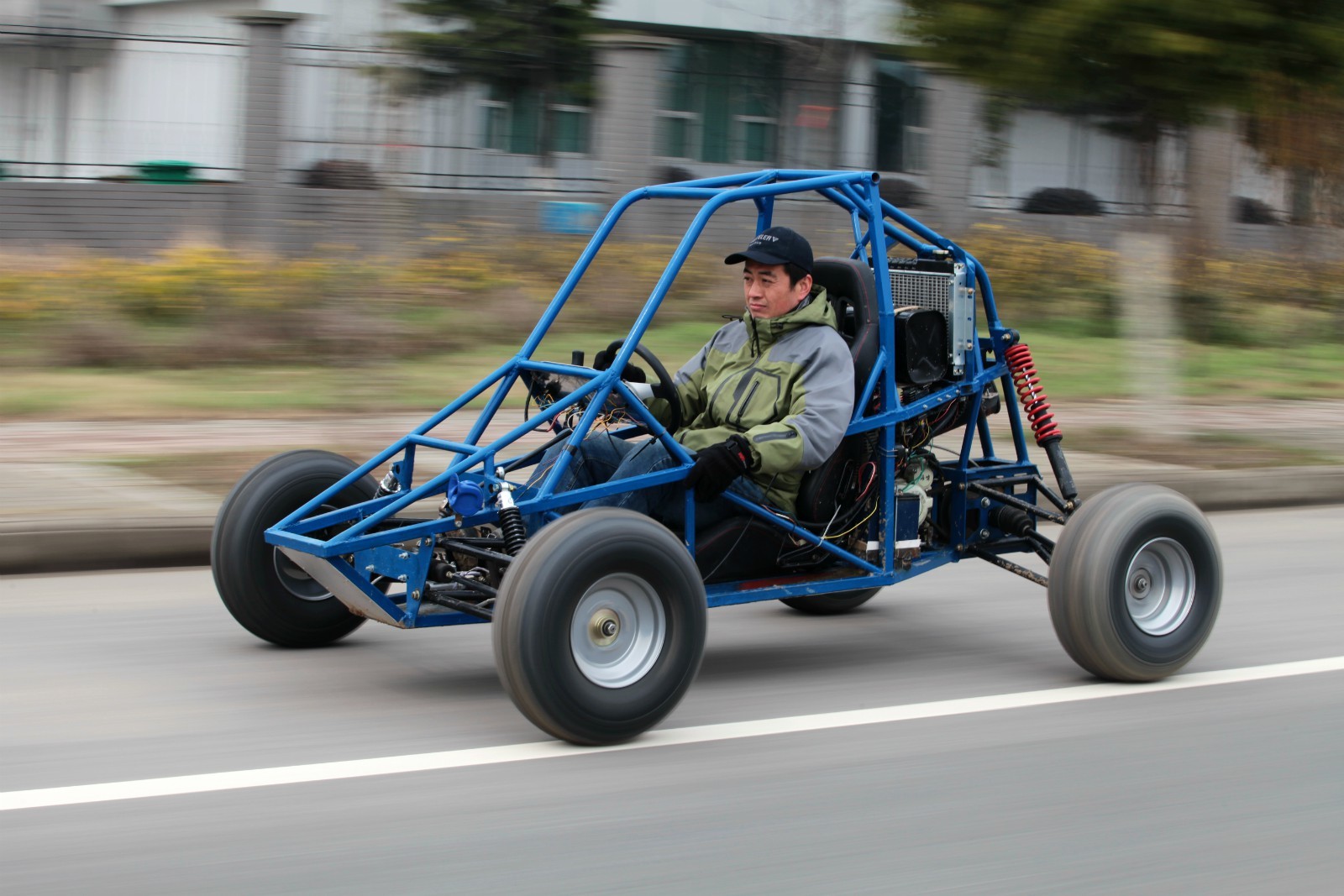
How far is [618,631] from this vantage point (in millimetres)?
4508

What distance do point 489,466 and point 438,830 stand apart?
1.31 metres

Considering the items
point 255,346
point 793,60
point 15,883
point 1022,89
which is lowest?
point 15,883

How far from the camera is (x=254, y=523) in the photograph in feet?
17.0

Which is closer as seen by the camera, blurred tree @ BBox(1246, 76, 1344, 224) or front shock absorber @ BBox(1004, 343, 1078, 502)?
front shock absorber @ BBox(1004, 343, 1078, 502)

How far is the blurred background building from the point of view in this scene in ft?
52.8

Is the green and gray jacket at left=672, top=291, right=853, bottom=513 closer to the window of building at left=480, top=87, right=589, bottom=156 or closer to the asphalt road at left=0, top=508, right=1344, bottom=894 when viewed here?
the asphalt road at left=0, top=508, right=1344, bottom=894

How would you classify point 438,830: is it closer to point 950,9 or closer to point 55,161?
point 950,9

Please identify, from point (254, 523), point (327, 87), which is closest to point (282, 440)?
point (254, 523)

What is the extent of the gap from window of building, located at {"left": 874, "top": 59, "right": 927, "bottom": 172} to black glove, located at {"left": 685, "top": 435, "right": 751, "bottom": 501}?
48.3 feet

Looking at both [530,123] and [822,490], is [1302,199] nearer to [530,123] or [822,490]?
[530,123]

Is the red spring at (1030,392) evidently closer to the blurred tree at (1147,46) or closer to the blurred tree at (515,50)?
the blurred tree at (1147,46)

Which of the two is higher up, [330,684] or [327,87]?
[327,87]

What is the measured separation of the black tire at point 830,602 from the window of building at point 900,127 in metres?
13.3

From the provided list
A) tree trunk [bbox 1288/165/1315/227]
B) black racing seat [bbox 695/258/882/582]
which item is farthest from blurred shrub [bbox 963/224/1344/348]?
black racing seat [bbox 695/258/882/582]
